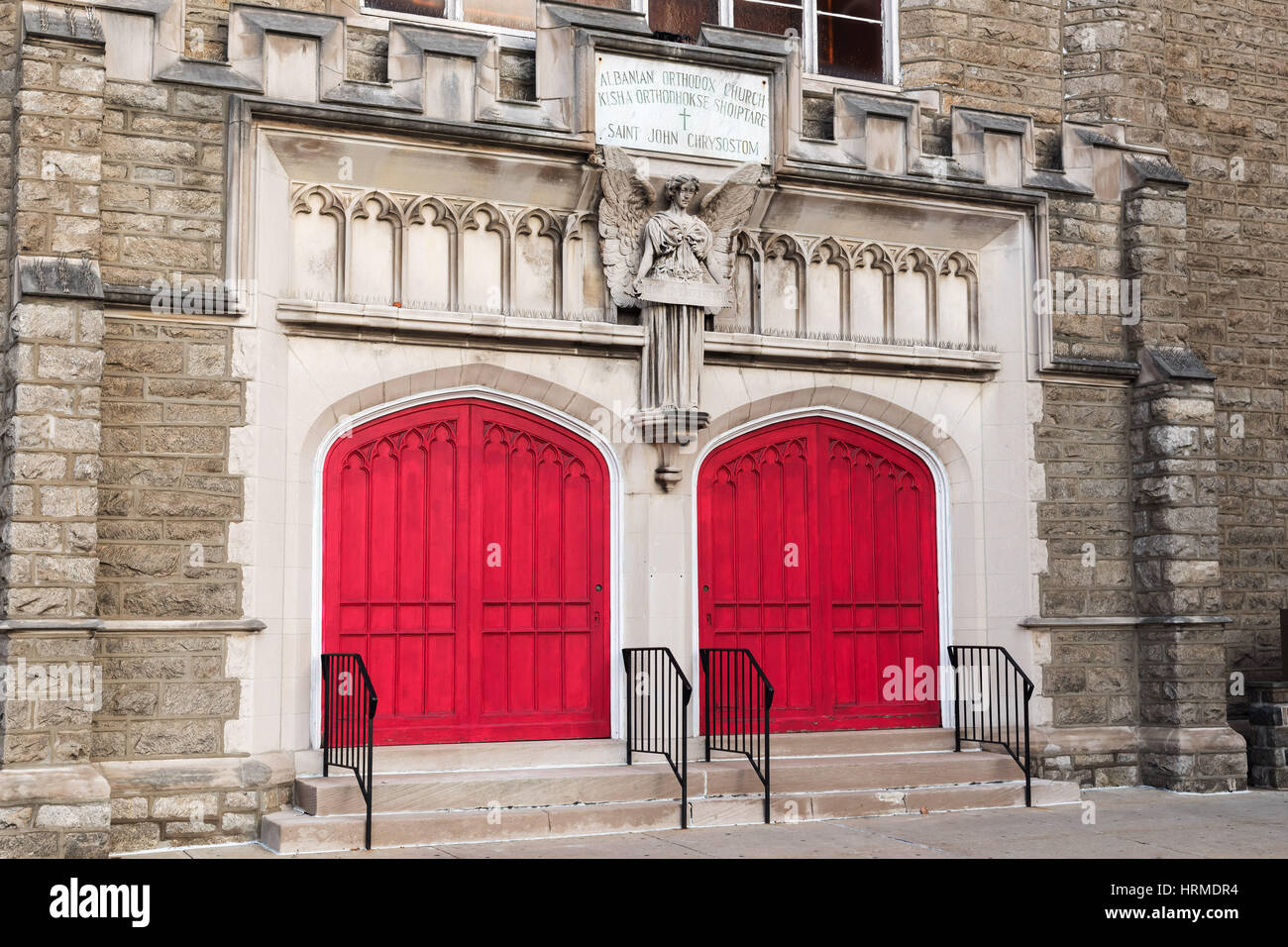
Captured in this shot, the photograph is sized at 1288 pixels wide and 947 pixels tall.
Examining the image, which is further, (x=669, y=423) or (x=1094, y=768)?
(x=1094, y=768)

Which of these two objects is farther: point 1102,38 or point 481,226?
point 1102,38

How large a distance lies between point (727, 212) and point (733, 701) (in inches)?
143

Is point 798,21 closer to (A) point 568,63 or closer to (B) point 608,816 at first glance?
(A) point 568,63

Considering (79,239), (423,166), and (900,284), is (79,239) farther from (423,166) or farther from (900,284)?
(900,284)

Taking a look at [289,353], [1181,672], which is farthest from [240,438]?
[1181,672]

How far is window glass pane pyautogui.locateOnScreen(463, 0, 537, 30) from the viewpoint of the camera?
10758 mm

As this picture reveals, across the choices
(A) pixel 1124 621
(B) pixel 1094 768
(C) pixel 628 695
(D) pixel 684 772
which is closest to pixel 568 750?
(C) pixel 628 695

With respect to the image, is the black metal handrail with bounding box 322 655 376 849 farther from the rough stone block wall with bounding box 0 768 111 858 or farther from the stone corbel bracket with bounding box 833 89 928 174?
the stone corbel bracket with bounding box 833 89 928 174

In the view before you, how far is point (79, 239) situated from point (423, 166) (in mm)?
2380

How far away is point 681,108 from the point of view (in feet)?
34.6

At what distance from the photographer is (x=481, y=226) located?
1032cm

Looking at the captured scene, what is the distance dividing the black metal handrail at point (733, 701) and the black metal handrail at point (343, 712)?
247cm

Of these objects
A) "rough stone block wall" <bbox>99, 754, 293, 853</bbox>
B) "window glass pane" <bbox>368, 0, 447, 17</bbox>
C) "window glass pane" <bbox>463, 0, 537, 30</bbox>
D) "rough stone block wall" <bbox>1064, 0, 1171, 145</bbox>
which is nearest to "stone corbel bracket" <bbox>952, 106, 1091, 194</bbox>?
"rough stone block wall" <bbox>1064, 0, 1171, 145</bbox>

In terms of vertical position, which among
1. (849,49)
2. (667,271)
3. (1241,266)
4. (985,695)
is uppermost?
(849,49)
